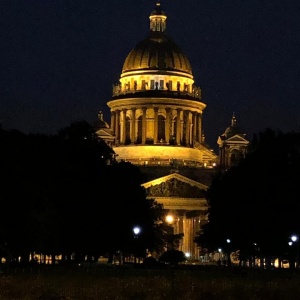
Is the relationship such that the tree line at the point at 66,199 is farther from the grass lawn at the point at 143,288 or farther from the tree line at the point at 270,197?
the grass lawn at the point at 143,288

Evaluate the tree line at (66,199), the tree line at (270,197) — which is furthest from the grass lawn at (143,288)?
the tree line at (270,197)

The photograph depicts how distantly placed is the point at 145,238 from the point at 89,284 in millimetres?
71741

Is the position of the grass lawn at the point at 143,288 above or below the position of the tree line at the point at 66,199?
below

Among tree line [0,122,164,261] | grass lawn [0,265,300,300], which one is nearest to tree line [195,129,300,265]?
tree line [0,122,164,261]

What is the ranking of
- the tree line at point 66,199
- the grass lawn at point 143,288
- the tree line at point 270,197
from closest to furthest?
the grass lawn at point 143,288 < the tree line at point 66,199 < the tree line at point 270,197

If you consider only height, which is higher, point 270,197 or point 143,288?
point 270,197

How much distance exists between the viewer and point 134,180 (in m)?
133

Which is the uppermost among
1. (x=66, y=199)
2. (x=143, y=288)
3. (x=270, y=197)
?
(x=270, y=197)

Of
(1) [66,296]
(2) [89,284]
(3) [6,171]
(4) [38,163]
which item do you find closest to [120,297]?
(1) [66,296]

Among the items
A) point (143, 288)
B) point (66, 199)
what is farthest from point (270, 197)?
point (143, 288)

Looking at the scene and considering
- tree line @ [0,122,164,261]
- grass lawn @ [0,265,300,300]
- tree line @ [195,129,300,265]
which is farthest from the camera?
tree line @ [195,129,300,265]

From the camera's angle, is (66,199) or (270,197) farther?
(66,199)

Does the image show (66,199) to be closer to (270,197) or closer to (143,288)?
(270,197)

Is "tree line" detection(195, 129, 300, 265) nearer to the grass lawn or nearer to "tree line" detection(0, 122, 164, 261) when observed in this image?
"tree line" detection(0, 122, 164, 261)
